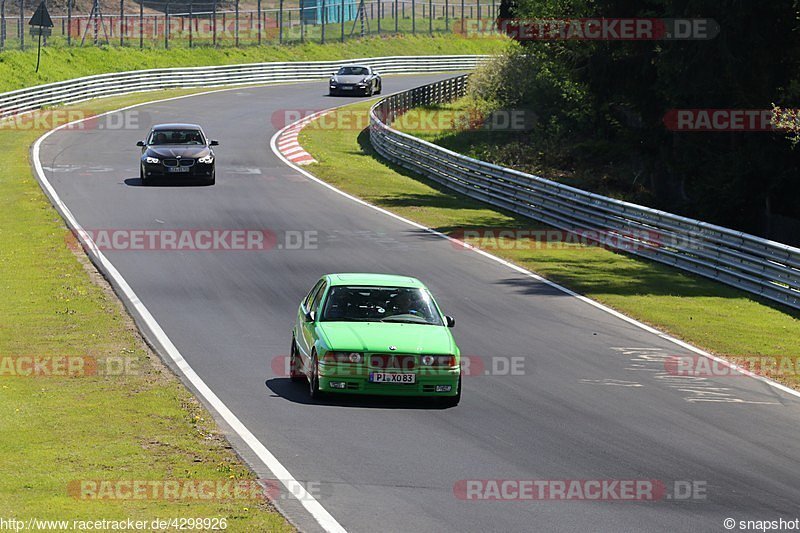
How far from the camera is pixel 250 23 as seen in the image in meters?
Result: 80.2

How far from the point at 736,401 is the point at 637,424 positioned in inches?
81.1

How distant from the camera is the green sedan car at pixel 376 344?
14031 mm

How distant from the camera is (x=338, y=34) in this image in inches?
3548

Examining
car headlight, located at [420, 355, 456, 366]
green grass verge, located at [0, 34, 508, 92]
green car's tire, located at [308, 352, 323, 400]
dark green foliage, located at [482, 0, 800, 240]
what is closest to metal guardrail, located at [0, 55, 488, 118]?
green grass verge, located at [0, 34, 508, 92]

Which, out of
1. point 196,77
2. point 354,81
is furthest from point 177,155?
point 196,77

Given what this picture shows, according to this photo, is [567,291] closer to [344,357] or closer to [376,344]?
[376,344]

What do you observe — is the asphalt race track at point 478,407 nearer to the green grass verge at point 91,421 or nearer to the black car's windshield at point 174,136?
the green grass verge at point 91,421

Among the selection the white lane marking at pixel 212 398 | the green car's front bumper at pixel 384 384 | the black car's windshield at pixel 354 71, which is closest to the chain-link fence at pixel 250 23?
the black car's windshield at pixel 354 71

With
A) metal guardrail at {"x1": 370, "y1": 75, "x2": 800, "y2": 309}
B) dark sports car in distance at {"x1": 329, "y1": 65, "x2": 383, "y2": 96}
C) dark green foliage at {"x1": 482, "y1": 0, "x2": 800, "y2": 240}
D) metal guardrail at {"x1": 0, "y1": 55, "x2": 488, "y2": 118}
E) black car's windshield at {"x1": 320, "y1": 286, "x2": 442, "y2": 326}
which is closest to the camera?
black car's windshield at {"x1": 320, "y1": 286, "x2": 442, "y2": 326}

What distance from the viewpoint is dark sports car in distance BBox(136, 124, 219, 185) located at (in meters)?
34.3

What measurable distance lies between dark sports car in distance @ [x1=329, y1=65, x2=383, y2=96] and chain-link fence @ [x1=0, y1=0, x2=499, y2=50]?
11.9m

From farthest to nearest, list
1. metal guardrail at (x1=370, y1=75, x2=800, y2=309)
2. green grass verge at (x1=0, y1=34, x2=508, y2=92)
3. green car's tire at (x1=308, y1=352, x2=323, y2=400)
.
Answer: green grass verge at (x1=0, y1=34, x2=508, y2=92), metal guardrail at (x1=370, y1=75, x2=800, y2=309), green car's tire at (x1=308, y1=352, x2=323, y2=400)

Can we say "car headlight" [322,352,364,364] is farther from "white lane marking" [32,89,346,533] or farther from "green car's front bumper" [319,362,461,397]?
"white lane marking" [32,89,346,533]

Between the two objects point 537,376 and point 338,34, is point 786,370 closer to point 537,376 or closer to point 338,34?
point 537,376
